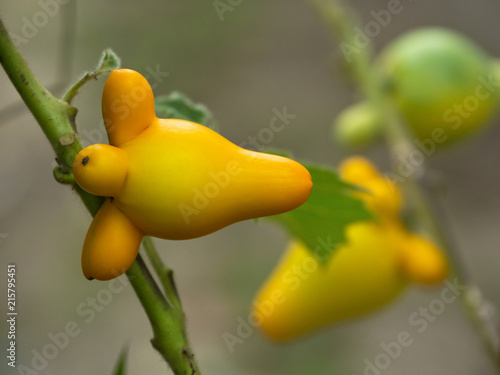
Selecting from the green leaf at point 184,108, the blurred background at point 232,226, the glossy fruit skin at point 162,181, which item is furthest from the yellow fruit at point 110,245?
the blurred background at point 232,226

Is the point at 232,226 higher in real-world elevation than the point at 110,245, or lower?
lower

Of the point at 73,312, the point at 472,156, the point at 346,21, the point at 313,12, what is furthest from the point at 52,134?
the point at 313,12

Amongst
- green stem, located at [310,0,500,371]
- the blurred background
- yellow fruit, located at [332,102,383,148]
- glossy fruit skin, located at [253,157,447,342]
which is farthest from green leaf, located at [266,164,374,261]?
the blurred background

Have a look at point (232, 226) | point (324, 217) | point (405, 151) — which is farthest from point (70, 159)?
point (232, 226)

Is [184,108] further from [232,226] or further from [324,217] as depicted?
[232,226]

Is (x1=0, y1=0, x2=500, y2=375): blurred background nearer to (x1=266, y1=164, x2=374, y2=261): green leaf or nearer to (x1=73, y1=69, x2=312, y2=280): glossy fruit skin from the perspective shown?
(x1=266, y1=164, x2=374, y2=261): green leaf

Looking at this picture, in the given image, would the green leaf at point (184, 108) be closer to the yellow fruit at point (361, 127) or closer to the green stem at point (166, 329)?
the green stem at point (166, 329)

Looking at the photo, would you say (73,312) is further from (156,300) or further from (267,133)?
(156,300)
